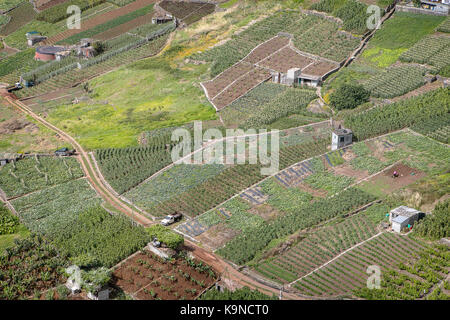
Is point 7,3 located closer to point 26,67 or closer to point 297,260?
point 26,67

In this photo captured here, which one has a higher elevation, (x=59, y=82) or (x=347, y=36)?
(x=347, y=36)

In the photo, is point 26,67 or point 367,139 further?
point 26,67

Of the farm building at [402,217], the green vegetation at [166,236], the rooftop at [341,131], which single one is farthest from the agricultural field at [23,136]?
the farm building at [402,217]

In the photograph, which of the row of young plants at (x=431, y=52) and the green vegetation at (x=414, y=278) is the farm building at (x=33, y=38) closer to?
the row of young plants at (x=431, y=52)

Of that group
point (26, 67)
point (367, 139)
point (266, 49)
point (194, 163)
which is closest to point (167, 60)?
point (266, 49)

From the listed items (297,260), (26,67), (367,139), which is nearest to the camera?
(297,260)

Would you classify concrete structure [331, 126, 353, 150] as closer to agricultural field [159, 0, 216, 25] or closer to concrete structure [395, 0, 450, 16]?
concrete structure [395, 0, 450, 16]

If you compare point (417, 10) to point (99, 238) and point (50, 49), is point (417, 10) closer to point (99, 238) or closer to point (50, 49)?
point (50, 49)

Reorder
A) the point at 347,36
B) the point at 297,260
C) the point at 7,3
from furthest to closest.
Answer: the point at 7,3, the point at 347,36, the point at 297,260
